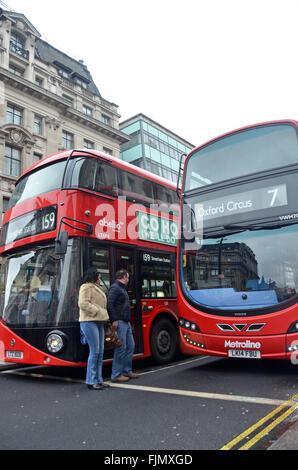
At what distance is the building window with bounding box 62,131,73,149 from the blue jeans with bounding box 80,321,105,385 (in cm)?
Answer: 2581

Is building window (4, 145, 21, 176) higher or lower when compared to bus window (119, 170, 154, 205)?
higher

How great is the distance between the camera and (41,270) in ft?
21.6

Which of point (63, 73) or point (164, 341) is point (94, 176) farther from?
point (63, 73)

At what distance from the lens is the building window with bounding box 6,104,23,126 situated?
26.0m

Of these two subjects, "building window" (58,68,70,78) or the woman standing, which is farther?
"building window" (58,68,70,78)

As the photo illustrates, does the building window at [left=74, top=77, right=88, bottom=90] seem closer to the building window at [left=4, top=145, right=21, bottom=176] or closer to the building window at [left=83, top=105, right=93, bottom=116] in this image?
the building window at [left=83, top=105, right=93, bottom=116]

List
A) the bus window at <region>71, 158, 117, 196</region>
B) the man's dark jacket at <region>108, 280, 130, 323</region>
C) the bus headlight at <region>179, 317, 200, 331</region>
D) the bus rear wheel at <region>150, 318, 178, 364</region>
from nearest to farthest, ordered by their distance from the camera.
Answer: the man's dark jacket at <region>108, 280, 130, 323</region> < the bus headlight at <region>179, 317, 200, 331</region> < the bus window at <region>71, 158, 117, 196</region> < the bus rear wheel at <region>150, 318, 178, 364</region>

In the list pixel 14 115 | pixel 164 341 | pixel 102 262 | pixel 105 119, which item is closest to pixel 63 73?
pixel 105 119

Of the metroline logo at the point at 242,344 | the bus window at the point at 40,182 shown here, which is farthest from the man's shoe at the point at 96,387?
the bus window at the point at 40,182

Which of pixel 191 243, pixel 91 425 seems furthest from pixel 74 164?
pixel 91 425

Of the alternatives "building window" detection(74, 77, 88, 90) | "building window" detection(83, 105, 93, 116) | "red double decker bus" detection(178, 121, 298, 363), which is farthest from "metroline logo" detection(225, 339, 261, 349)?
"building window" detection(74, 77, 88, 90)

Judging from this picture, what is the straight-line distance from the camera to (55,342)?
605 centimetres

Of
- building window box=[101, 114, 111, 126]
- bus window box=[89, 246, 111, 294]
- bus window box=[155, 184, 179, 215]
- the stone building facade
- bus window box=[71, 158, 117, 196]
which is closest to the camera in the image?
bus window box=[89, 246, 111, 294]

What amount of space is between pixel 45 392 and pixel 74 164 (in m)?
3.90
